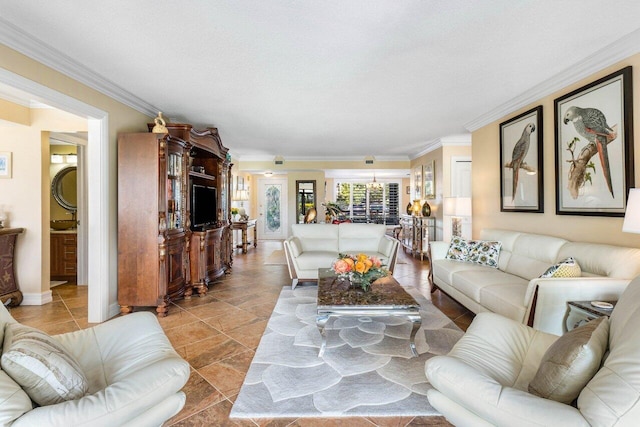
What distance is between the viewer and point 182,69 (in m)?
2.92

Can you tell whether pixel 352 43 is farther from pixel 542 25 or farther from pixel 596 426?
pixel 596 426

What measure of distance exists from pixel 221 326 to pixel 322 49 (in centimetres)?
276

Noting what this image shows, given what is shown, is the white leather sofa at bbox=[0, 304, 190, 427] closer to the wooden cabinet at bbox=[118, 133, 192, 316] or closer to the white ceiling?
the wooden cabinet at bbox=[118, 133, 192, 316]

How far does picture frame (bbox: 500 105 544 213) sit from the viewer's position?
3.53 m

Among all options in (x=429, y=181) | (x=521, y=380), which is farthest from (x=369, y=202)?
(x=521, y=380)

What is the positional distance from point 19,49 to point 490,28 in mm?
Result: 3594

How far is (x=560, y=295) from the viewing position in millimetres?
2230

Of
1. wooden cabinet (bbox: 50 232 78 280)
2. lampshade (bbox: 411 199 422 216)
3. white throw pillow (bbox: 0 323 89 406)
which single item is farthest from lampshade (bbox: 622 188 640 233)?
wooden cabinet (bbox: 50 232 78 280)

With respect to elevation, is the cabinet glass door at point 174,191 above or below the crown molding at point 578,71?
below

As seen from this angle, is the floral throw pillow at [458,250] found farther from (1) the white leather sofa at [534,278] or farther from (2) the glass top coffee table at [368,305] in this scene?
(2) the glass top coffee table at [368,305]

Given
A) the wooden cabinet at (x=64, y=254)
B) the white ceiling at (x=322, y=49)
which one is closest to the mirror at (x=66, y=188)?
the wooden cabinet at (x=64, y=254)

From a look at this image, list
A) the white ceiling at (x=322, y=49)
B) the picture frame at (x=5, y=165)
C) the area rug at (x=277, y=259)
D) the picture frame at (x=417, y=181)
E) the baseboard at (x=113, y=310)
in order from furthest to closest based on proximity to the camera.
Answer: the picture frame at (x=417, y=181) → the area rug at (x=277, y=259) → the picture frame at (x=5, y=165) → the baseboard at (x=113, y=310) → the white ceiling at (x=322, y=49)

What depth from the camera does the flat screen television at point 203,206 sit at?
4.42 meters

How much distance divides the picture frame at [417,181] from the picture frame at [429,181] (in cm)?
27
